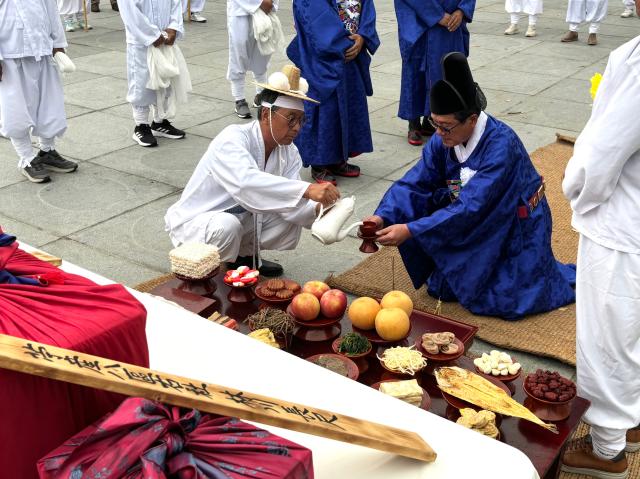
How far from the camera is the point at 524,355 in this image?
372 centimetres

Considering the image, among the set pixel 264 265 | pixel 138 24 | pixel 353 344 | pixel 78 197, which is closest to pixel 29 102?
pixel 78 197

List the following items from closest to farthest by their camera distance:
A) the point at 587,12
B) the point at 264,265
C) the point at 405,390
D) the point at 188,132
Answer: the point at 405,390, the point at 264,265, the point at 188,132, the point at 587,12

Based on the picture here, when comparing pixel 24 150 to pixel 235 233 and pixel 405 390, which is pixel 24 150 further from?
pixel 405 390

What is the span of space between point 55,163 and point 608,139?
477 cm

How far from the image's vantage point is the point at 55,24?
228 inches

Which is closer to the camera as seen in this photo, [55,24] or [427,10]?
[55,24]

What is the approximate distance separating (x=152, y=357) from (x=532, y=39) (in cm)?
1027

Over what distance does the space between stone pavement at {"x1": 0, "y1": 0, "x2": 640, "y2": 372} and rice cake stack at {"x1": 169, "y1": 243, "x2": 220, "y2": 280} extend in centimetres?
95

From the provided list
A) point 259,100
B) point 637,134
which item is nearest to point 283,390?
point 637,134

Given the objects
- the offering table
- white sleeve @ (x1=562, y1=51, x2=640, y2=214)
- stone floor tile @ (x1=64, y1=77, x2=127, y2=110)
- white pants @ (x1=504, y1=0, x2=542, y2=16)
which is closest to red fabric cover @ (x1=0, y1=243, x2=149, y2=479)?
the offering table

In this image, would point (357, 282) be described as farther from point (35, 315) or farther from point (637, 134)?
point (35, 315)

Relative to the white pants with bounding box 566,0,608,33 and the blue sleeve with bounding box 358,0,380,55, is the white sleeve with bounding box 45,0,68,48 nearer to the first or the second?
the blue sleeve with bounding box 358,0,380,55

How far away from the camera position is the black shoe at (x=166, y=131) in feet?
22.9

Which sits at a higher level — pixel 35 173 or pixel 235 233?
pixel 235 233
